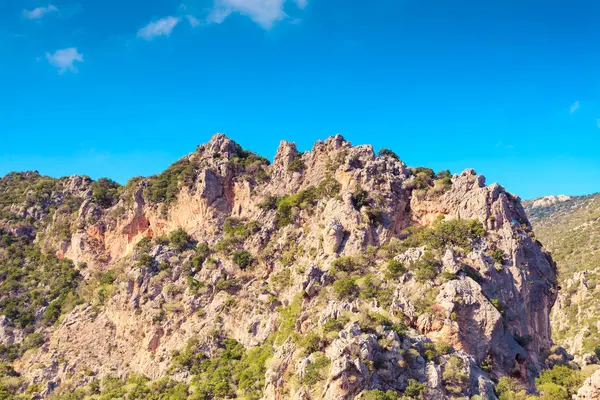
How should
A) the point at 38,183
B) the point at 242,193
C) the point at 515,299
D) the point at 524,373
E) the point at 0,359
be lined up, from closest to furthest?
1. the point at 524,373
2. the point at 515,299
3. the point at 0,359
4. the point at 242,193
5. the point at 38,183

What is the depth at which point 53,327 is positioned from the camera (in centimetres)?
5991

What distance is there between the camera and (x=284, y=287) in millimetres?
50188

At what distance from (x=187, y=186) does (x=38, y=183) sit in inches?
1519

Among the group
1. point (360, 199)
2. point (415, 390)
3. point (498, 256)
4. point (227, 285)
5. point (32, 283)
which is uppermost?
point (360, 199)

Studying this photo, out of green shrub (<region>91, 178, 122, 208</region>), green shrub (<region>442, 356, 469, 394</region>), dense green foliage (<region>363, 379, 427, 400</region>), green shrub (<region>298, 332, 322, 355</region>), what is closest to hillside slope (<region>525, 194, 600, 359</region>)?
green shrub (<region>442, 356, 469, 394</region>)

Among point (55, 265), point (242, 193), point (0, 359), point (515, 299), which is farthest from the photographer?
point (55, 265)

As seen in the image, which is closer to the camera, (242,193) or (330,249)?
(330,249)

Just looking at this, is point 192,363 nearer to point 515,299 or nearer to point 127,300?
point 127,300

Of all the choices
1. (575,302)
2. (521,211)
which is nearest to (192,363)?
(521,211)

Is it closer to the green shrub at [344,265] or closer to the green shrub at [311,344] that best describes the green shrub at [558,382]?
the green shrub at [311,344]

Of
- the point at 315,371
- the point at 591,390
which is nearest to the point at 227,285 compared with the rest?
the point at 315,371

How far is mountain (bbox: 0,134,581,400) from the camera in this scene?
35594mm

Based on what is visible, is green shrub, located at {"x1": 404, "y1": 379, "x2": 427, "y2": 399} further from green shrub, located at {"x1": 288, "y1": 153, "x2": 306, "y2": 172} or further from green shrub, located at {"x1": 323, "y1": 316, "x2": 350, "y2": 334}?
green shrub, located at {"x1": 288, "y1": 153, "x2": 306, "y2": 172}

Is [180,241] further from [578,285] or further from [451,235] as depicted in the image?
[578,285]
